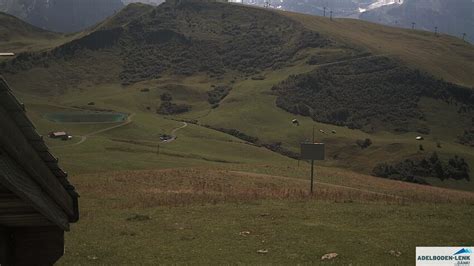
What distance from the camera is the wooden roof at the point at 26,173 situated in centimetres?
418

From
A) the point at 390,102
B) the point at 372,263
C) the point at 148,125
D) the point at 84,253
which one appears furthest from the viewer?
the point at 390,102

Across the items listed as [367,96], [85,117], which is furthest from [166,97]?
[367,96]

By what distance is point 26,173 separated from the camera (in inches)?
187

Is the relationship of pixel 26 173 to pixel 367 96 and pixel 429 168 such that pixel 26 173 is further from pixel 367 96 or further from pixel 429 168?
pixel 367 96

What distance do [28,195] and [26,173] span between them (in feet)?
0.72

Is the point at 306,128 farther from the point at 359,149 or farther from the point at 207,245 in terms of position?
the point at 207,245

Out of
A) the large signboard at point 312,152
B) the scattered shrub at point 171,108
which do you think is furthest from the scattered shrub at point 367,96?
the large signboard at point 312,152

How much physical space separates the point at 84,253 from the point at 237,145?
93.3 m

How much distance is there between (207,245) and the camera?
19000 mm

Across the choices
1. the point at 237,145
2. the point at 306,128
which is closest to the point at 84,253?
the point at 237,145

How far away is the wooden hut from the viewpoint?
4237 mm

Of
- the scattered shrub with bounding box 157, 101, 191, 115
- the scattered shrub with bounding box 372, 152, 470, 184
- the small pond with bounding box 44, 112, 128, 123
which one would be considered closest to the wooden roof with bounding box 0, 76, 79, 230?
the scattered shrub with bounding box 372, 152, 470, 184

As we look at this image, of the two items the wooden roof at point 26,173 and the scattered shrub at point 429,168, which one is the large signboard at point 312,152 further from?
the scattered shrub at point 429,168

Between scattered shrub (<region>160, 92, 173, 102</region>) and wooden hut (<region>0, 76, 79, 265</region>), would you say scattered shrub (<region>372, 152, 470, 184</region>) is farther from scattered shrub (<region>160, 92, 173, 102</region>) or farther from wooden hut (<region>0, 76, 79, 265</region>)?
wooden hut (<region>0, 76, 79, 265</region>)
